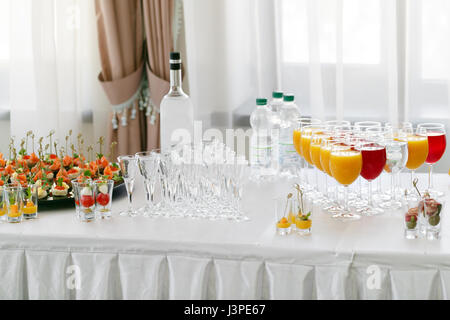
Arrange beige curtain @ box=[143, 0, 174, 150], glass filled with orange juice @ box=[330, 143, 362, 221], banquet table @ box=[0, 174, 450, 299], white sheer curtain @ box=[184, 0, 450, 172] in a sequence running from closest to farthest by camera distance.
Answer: banquet table @ box=[0, 174, 450, 299] → glass filled with orange juice @ box=[330, 143, 362, 221] → white sheer curtain @ box=[184, 0, 450, 172] → beige curtain @ box=[143, 0, 174, 150]

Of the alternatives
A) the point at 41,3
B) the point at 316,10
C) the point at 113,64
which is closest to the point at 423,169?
the point at 316,10

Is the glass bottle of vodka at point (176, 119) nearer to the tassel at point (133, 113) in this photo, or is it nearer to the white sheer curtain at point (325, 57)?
the white sheer curtain at point (325, 57)

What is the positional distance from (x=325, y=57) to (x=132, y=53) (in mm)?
996

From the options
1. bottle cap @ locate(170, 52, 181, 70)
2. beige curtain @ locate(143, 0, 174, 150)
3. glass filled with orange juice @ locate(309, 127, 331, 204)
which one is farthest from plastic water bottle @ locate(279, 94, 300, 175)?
beige curtain @ locate(143, 0, 174, 150)

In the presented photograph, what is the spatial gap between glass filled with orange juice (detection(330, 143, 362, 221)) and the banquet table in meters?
0.05

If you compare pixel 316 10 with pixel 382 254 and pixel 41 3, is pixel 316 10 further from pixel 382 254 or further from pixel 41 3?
pixel 382 254

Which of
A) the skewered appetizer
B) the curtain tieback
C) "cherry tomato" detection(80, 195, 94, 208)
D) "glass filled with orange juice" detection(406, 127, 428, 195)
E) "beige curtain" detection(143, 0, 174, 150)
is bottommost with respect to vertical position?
"cherry tomato" detection(80, 195, 94, 208)

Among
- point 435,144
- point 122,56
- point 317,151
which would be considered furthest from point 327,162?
point 122,56

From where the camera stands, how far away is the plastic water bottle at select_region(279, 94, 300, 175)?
7.33 ft

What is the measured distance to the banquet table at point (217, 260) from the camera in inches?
61.0

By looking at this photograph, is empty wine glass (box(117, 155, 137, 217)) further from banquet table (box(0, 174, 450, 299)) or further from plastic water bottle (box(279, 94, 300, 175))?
plastic water bottle (box(279, 94, 300, 175))

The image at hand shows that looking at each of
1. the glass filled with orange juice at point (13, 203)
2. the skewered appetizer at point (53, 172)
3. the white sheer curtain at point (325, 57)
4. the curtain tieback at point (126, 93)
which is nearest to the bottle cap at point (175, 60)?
the skewered appetizer at point (53, 172)

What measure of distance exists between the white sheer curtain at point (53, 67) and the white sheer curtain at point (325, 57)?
0.58 metres
